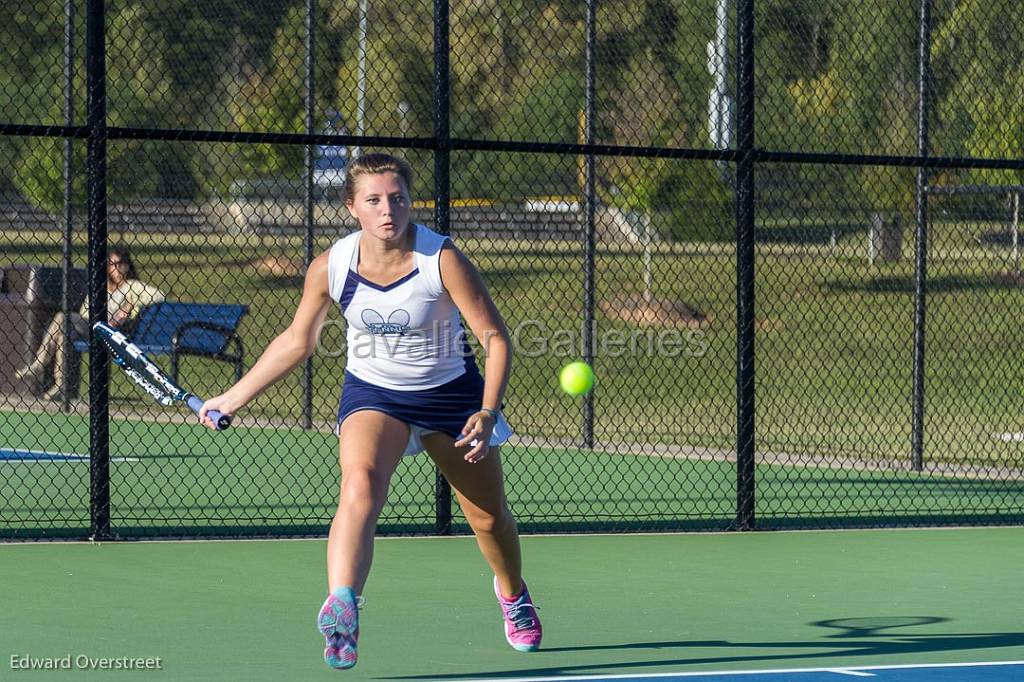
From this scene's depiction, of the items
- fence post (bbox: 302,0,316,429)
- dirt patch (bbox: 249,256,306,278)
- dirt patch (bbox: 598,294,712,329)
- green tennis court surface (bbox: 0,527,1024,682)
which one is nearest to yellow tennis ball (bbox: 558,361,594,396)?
green tennis court surface (bbox: 0,527,1024,682)

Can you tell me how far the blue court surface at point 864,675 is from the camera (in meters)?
5.38

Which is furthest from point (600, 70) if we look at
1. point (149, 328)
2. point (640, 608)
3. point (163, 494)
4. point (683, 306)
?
point (640, 608)

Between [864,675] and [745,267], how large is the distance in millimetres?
3495

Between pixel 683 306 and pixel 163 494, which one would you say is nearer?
pixel 163 494

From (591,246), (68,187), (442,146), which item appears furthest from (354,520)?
(68,187)

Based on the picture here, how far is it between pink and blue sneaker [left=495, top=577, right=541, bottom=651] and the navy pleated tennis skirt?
628 mm

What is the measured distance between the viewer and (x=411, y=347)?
17.7 ft

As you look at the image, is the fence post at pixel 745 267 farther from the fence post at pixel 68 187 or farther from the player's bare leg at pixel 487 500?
the fence post at pixel 68 187

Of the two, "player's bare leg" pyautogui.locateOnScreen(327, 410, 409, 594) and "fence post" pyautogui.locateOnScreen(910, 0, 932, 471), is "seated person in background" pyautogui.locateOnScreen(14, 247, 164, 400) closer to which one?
"fence post" pyautogui.locateOnScreen(910, 0, 932, 471)

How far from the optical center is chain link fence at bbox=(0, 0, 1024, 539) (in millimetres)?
8836

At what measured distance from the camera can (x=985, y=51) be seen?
49.7 ft

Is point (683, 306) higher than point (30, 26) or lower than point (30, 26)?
lower

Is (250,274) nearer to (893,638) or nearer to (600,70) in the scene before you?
(600,70)

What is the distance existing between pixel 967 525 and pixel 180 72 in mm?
15589
